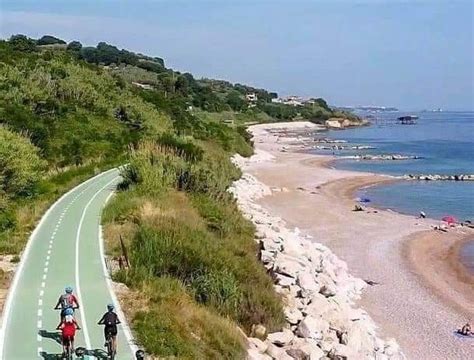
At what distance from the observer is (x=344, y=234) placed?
35.8m

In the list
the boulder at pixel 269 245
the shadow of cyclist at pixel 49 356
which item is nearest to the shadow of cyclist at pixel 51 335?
the shadow of cyclist at pixel 49 356

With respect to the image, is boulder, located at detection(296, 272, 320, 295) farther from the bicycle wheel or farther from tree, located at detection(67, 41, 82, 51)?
tree, located at detection(67, 41, 82, 51)

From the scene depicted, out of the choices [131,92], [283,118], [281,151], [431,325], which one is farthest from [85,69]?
[283,118]

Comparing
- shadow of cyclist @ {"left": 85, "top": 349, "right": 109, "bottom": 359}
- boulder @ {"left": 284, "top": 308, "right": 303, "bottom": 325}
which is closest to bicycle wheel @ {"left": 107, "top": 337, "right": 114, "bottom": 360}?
shadow of cyclist @ {"left": 85, "top": 349, "right": 109, "bottom": 359}

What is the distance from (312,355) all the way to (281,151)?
251ft

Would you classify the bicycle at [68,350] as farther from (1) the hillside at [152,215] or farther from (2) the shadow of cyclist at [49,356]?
(1) the hillside at [152,215]

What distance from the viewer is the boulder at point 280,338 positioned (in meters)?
16.1

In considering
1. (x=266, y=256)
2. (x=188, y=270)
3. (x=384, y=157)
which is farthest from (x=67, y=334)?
(x=384, y=157)

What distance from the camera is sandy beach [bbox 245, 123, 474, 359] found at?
21172mm

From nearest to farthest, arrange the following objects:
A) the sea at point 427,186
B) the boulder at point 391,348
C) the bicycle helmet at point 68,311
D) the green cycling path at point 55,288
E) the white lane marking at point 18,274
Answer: the bicycle helmet at point 68,311, the green cycling path at point 55,288, the white lane marking at point 18,274, the boulder at point 391,348, the sea at point 427,186

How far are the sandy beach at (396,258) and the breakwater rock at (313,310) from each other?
95 cm

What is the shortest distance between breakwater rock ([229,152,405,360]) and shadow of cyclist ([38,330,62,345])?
4030mm

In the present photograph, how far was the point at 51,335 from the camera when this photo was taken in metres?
13.8

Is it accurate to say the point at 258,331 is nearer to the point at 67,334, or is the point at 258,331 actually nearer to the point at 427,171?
the point at 67,334
